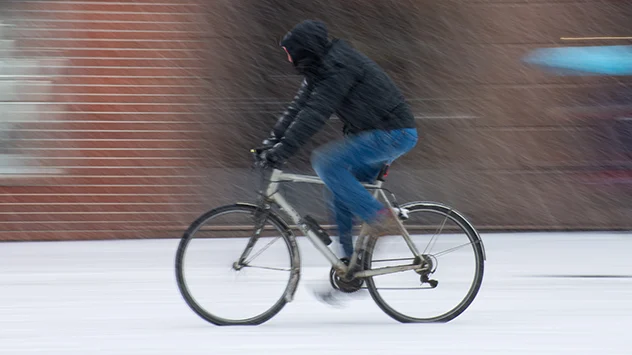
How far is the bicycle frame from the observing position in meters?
5.86

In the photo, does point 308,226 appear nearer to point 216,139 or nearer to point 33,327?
point 33,327

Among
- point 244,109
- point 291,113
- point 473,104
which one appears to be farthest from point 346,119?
point 473,104

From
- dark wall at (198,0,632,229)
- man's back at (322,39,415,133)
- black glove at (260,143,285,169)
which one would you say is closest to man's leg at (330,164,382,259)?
man's back at (322,39,415,133)

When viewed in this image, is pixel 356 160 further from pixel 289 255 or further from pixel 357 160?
pixel 289 255

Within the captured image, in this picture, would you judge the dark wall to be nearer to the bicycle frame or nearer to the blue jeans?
the bicycle frame

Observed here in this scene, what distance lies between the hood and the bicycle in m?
0.62

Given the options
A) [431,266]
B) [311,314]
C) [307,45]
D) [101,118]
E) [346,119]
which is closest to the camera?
[307,45]

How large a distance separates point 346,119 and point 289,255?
822mm

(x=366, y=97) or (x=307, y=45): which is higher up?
(x=307, y=45)

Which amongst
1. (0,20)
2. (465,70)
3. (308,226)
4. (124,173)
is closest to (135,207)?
(124,173)

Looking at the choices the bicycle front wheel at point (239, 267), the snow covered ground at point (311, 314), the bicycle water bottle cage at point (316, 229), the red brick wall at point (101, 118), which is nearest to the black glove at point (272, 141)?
the bicycle front wheel at point (239, 267)

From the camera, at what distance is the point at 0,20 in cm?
966

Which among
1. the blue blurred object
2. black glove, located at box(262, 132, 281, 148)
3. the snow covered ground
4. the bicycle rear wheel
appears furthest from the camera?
the blue blurred object

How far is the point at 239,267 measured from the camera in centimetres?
592
